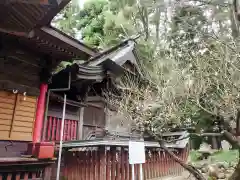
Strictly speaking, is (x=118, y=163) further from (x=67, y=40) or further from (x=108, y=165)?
(x=67, y=40)

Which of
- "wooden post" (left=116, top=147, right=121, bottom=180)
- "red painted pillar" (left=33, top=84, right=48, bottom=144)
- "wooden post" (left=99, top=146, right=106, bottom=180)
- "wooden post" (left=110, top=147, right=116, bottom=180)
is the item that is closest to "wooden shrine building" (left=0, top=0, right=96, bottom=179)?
"red painted pillar" (left=33, top=84, right=48, bottom=144)

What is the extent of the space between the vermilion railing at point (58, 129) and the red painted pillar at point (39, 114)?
837 millimetres

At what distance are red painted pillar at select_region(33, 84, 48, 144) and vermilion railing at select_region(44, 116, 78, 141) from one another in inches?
32.9

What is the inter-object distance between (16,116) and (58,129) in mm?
2095

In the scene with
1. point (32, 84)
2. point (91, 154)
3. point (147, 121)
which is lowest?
point (91, 154)

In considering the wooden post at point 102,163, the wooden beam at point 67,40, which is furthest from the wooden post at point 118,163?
the wooden beam at point 67,40

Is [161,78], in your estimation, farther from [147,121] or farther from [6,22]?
[6,22]

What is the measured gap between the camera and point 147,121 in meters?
9.24

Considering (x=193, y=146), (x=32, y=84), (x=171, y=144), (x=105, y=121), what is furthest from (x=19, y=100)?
(x=193, y=146)

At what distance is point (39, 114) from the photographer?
6.88 meters

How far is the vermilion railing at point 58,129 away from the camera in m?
7.86

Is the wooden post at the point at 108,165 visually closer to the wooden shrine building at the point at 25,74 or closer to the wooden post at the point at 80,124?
the wooden shrine building at the point at 25,74

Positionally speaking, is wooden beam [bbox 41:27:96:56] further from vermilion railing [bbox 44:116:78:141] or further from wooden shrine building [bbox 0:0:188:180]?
vermilion railing [bbox 44:116:78:141]

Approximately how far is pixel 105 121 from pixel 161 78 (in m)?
3.13
